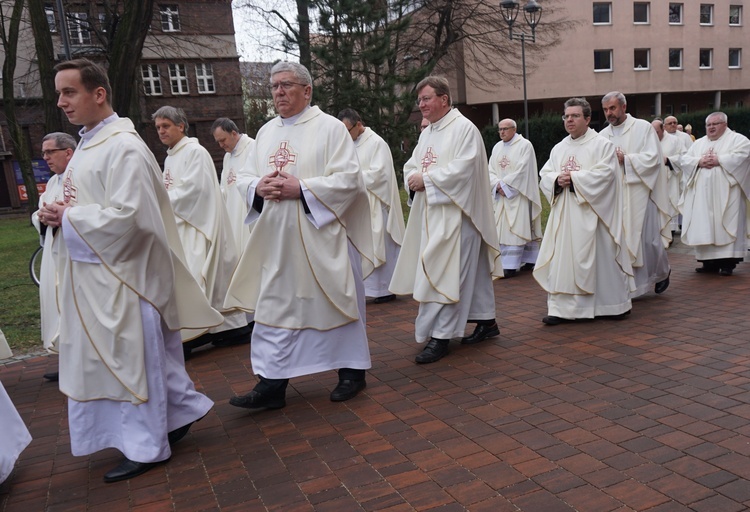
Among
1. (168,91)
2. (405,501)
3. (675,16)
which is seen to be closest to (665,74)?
(675,16)

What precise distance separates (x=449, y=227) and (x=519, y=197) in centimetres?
444

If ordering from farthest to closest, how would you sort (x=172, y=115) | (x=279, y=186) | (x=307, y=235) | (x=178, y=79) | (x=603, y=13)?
(x=603, y=13) < (x=178, y=79) < (x=172, y=115) < (x=307, y=235) < (x=279, y=186)

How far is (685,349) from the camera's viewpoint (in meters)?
5.23

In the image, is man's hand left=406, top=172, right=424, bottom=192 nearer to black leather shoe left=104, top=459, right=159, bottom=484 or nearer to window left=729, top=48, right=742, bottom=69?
black leather shoe left=104, top=459, right=159, bottom=484

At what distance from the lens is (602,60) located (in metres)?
41.1

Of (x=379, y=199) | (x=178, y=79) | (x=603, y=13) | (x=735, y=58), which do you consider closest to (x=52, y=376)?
(x=379, y=199)

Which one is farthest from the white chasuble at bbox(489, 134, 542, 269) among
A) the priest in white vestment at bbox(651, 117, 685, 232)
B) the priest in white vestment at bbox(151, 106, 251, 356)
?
the priest in white vestment at bbox(151, 106, 251, 356)

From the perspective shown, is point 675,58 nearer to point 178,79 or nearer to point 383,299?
point 178,79

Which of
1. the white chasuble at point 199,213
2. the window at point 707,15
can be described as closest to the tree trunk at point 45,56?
Answer: the white chasuble at point 199,213

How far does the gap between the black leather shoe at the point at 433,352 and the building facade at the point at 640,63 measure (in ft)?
109

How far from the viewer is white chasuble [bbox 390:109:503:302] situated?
5383 millimetres

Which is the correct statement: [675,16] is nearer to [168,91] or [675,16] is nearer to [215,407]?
[168,91]

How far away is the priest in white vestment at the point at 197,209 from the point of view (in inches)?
244

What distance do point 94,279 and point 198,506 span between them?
4.31 feet
